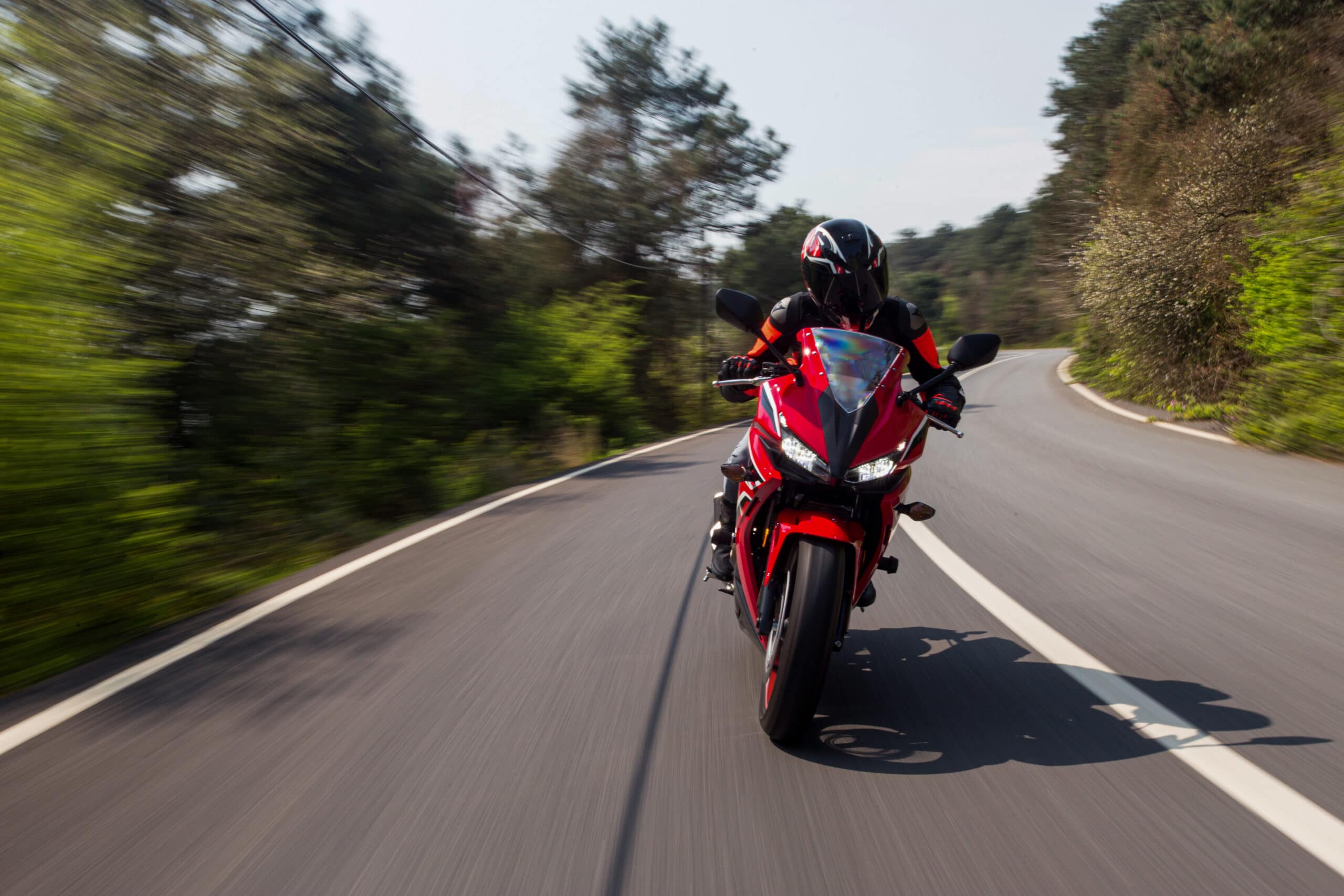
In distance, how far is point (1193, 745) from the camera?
331 centimetres

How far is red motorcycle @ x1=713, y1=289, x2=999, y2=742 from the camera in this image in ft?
10.3

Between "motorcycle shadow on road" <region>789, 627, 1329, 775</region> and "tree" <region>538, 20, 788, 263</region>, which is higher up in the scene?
"tree" <region>538, 20, 788, 263</region>

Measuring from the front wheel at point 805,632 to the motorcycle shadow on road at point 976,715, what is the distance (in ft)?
0.80

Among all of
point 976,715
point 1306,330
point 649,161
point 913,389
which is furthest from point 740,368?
point 649,161

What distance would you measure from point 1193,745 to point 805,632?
4.80ft

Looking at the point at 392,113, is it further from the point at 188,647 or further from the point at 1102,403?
the point at 1102,403

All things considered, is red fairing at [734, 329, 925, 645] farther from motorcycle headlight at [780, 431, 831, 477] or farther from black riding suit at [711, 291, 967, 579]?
black riding suit at [711, 291, 967, 579]

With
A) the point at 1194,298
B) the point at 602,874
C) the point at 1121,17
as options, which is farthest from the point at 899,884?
the point at 1121,17

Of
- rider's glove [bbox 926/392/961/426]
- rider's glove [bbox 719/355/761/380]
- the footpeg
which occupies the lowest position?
the footpeg

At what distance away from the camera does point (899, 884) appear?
2.49 meters

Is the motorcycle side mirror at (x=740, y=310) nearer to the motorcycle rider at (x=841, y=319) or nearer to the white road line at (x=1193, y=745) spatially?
the motorcycle rider at (x=841, y=319)

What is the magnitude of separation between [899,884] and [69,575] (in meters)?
4.65

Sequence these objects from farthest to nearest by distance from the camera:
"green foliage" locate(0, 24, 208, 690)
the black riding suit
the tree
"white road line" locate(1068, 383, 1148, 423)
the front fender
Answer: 1. the tree
2. "white road line" locate(1068, 383, 1148, 423)
3. "green foliage" locate(0, 24, 208, 690)
4. the black riding suit
5. the front fender

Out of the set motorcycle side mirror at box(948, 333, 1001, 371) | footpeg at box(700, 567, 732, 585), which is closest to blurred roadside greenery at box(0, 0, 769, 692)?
footpeg at box(700, 567, 732, 585)
